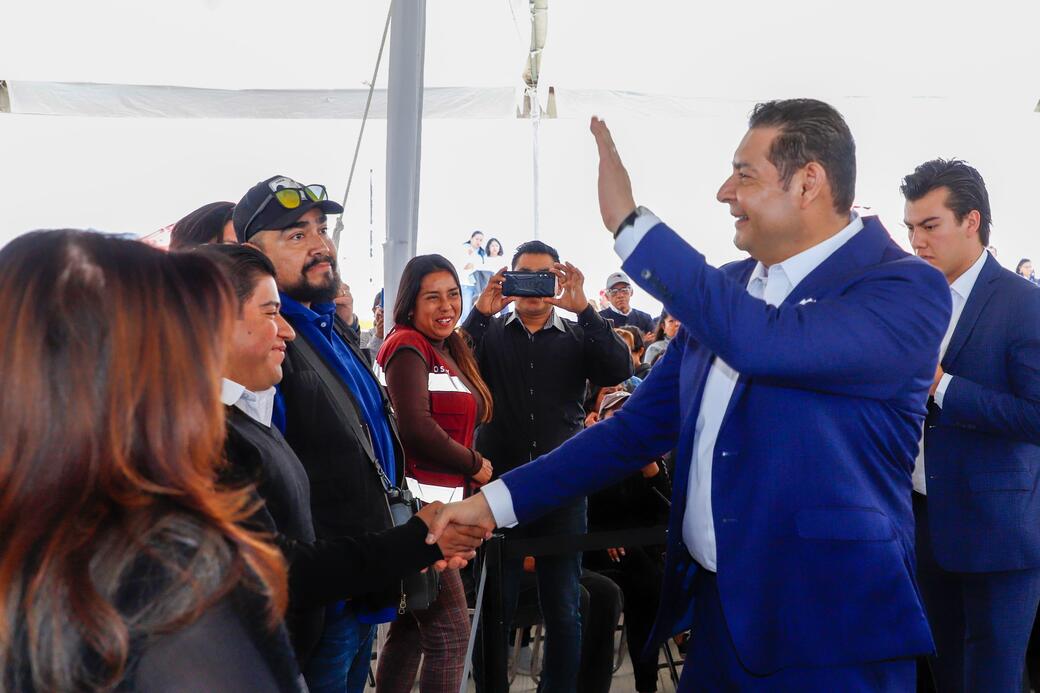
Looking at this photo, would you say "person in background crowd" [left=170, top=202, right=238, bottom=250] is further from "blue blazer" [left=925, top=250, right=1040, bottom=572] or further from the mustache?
"blue blazer" [left=925, top=250, right=1040, bottom=572]

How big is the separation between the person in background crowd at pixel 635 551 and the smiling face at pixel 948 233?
165 centimetres

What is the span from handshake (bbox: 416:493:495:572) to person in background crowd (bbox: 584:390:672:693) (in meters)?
1.88

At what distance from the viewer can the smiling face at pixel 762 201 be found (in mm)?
1746

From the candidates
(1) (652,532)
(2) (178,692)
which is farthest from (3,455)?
(1) (652,532)

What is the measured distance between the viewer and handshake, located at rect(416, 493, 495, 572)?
6.90 feet

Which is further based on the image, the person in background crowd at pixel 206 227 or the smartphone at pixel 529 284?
the smartphone at pixel 529 284

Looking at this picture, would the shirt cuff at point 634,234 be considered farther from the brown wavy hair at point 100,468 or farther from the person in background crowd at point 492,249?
the person in background crowd at point 492,249

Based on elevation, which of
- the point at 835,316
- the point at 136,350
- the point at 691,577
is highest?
the point at 136,350

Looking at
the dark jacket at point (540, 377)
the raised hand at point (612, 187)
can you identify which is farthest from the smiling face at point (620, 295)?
the raised hand at point (612, 187)

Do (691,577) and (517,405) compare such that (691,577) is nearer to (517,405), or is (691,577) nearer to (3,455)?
(3,455)

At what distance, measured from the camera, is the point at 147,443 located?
83 cm

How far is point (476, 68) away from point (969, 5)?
4.33m

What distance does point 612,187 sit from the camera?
5.24 ft

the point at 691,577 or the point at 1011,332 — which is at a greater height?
the point at 1011,332
